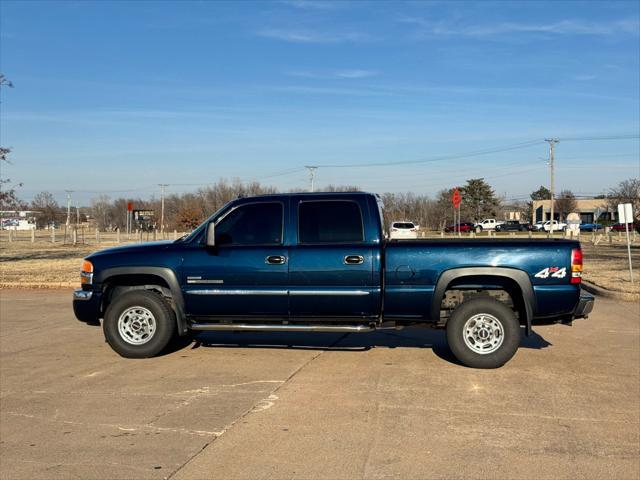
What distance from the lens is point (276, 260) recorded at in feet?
26.1

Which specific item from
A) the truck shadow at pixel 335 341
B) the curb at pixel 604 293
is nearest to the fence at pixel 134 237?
the curb at pixel 604 293

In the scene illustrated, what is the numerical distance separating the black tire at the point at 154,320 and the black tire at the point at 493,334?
11.4ft

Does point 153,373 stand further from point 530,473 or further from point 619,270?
point 619,270

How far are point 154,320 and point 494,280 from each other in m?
4.20

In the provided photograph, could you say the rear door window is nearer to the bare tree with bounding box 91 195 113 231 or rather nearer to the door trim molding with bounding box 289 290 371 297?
the door trim molding with bounding box 289 290 371 297

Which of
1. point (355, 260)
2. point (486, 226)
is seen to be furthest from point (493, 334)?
point (486, 226)

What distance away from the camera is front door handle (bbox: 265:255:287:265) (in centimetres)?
796

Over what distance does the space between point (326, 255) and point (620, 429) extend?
144 inches

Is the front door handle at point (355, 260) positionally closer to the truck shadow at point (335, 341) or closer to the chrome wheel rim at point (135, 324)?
the truck shadow at point (335, 341)

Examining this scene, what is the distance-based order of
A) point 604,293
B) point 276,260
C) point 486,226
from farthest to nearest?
1. point 486,226
2. point 604,293
3. point 276,260

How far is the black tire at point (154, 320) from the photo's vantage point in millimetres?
8242

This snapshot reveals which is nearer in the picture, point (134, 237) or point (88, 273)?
point (88, 273)

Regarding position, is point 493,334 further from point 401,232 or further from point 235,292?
point 401,232

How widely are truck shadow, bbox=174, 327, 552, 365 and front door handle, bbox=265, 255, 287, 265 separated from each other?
1.57 metres
